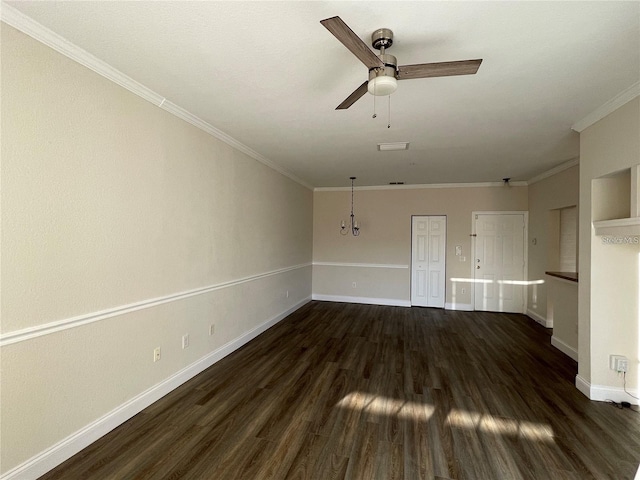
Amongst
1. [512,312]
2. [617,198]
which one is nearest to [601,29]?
[617,198]

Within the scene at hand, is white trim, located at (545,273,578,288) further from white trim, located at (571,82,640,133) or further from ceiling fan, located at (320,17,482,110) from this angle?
ceiling fan, located at (320,17,482,110)

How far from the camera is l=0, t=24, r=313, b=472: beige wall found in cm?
167

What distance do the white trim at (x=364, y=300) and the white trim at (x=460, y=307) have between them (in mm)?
808

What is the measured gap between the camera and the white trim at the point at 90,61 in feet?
5.38

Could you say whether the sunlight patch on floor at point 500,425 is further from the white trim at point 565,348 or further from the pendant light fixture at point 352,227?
the pendant light fixture at point 352,227

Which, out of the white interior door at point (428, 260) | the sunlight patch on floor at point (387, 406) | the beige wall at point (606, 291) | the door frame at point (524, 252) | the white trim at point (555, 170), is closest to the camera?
the sunlight patch on floor at point (387, 406)

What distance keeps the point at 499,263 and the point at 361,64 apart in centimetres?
554

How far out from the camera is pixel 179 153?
288 cm

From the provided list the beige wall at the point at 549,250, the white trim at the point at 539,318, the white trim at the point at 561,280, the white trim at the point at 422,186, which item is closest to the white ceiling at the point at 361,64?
the beige wall at the point at 549,250

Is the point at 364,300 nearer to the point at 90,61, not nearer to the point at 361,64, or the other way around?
the point at 361,64

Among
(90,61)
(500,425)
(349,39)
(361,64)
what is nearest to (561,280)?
(500,425)

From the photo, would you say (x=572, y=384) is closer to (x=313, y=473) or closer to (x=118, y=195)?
(x=313, y=473)

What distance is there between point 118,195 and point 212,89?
114 cm

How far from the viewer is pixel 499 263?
6.05m
